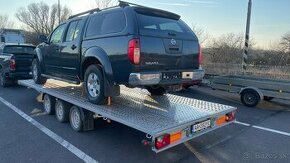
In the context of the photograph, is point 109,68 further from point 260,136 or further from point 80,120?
point 260,136

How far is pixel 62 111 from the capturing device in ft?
20.5

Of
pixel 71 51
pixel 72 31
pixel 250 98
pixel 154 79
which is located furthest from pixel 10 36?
pixel 154 79

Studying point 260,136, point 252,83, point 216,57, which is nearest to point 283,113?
point 252,83

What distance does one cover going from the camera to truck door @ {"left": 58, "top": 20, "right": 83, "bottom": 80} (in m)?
6.09

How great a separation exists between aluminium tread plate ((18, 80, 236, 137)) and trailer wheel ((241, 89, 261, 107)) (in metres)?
3.34

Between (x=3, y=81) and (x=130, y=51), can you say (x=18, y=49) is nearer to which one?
(x=3, y=81)

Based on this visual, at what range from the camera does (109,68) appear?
5.00 metres

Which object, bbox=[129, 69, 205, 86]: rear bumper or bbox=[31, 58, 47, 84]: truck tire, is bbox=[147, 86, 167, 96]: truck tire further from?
bbox=[31, 58, 47, 84]: truck tire

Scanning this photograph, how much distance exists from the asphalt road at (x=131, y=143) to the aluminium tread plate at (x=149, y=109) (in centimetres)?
61

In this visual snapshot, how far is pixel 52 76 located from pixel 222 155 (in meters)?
4.65

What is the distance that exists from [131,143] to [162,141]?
145 cm

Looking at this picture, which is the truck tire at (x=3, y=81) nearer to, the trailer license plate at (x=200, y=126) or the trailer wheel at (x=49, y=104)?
the trailer wheel at (x=49, y=104)

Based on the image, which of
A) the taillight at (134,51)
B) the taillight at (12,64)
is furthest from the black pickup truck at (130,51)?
the taillight at (12,64)

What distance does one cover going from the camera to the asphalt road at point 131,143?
4473 millimetres
